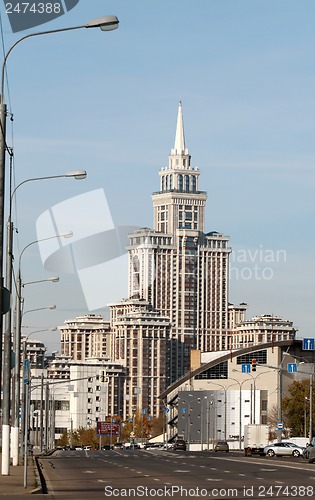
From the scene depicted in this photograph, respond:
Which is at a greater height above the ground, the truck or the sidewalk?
the sidewalk

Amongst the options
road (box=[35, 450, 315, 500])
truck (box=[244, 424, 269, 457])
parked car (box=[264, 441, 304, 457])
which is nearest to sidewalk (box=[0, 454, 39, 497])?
road (box=[35, 450, 315, 500])

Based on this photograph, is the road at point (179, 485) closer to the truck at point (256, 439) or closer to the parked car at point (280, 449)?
the parked car at point (280, 449)

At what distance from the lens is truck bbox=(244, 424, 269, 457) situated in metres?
106

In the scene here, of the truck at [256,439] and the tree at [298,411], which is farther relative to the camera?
the tree at [298,411]

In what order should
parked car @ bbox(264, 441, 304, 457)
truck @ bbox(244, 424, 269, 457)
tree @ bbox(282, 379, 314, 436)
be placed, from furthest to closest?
tree @ bbox(282, 379, 314, 436), truck @ bbox(244, 424, 269, 457), parked car @ bbox(264, 441, 304, 457)

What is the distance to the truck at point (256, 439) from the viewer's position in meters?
106

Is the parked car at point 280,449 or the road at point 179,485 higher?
the road at point 179,485

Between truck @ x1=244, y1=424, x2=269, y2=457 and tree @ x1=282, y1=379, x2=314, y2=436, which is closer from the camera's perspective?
truck @ x1=244, y1=424, x2=269, y2=457

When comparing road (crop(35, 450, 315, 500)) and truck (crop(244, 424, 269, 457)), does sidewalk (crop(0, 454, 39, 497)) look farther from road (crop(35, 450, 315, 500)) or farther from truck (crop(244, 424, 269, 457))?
truck (crop(244, 424, 269, 457))

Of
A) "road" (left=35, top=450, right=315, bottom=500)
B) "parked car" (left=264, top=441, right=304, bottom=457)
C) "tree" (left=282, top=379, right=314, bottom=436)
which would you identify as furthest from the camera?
"tree" (left=282, top=379, right=314, bottom=436)

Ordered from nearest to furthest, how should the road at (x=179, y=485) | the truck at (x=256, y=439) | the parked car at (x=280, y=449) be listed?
the road at (x=179, y=485)
the parked car at (x=280, y=449)
the truck at (x=256, y=439)

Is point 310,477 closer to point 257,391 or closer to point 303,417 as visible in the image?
point 303,417

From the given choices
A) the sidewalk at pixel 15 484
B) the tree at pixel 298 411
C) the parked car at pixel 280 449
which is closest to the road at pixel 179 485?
the sidewalk at pixel 15 484

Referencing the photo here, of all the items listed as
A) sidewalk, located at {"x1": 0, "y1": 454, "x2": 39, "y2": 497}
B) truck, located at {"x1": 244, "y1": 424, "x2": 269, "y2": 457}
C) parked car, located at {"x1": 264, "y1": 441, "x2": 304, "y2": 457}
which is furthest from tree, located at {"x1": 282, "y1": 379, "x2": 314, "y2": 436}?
sidewalk, located at {"x1": 0, "y1": 454, "x2": 39, "y2": 497}
